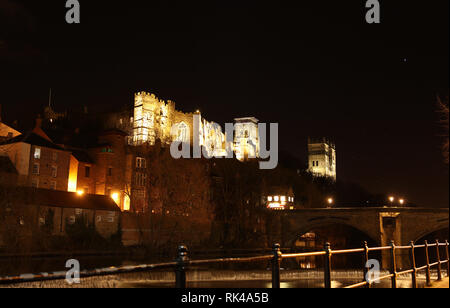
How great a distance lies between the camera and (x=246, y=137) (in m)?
134

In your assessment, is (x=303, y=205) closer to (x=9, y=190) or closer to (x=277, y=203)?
(x=277, y=203)

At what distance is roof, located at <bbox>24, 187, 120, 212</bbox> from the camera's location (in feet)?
155

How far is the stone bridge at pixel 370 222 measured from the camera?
58688 millimetres

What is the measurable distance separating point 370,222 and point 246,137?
74885mm

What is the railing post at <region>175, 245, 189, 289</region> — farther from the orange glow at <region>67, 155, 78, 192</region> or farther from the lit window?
the orange glow at <region>67, 155, 78, 192</region>

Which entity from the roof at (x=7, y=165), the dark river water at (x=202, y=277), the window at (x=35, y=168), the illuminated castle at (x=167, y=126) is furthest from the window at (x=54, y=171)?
the illuminated castle at (x=167, y=126)

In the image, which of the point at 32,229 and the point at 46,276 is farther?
the point at 32,229

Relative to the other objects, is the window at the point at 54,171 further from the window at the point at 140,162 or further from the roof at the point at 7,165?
the window at the point at 140,162

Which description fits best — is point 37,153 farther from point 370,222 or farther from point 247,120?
point 247,120

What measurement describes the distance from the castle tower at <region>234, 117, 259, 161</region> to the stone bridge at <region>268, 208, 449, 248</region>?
62859mm

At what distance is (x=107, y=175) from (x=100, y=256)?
2063 cm

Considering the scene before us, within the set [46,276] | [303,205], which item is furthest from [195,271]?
[303,205]

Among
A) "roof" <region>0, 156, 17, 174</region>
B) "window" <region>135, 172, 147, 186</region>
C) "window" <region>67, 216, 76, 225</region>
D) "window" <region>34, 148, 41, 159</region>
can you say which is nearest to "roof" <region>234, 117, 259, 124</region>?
"window" <region>135, 172, 147, 186</region>
